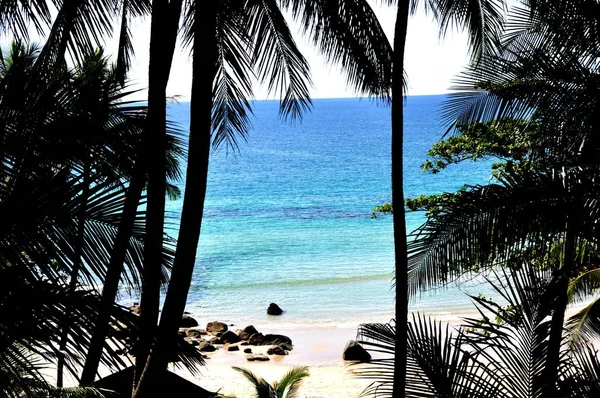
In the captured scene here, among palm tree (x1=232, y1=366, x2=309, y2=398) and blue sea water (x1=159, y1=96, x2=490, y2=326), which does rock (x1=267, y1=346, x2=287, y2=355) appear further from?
palm tree (x1=232, y1=366, x2=309, y2=398)

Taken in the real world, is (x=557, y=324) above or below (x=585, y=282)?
above

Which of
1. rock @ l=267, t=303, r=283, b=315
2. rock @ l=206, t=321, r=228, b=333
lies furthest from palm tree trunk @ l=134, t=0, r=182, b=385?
rock @ l=267, t=303, r=283, b=315

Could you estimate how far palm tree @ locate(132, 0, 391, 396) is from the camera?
679cm

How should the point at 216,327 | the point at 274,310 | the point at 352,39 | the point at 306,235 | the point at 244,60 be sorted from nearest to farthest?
the point at 352,39 < the point at 244,60 < the point at 216,327 < the point at 274,310 < the point at 306,235

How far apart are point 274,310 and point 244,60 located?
47.0 ft

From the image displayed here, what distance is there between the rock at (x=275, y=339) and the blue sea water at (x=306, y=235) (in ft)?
8.52

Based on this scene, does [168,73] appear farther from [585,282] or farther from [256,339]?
[256,339]

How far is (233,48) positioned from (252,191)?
48068 millimetres

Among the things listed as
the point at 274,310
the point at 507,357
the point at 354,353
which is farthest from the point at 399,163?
the point at 274,310

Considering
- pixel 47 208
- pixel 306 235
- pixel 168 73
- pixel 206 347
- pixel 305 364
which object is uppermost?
pixel 168 73

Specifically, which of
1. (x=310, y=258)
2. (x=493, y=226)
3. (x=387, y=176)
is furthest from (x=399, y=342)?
(x=387, y=176)

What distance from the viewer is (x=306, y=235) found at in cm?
3775

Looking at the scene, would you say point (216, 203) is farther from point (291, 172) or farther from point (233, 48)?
point (233, 48)

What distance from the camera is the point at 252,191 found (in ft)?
187
